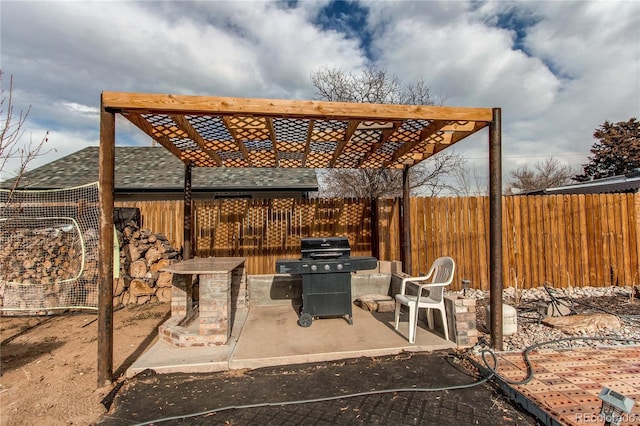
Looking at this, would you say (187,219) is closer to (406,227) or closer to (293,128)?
(293,128)

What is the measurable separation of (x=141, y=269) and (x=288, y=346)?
12.1ft

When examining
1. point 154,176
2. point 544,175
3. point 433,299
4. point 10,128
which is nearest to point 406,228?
point 433,299

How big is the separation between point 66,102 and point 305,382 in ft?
33.7

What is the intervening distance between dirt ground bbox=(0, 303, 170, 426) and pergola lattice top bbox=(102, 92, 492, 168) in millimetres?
2413

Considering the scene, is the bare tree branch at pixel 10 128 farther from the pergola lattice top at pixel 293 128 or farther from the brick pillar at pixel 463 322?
the brick pillar at pixel 463 322

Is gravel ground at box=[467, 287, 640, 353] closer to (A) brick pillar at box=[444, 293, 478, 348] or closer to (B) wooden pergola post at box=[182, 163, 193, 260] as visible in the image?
(A) brick pillar at box=[444, 293, 478, 348]

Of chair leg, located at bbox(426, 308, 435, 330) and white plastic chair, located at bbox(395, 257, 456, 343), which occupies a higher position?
white plastic chair, located at bbox(395, 257, 456, 343)

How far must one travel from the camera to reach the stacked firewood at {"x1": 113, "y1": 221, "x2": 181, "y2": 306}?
5.44m

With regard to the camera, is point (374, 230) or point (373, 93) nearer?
point (374, 230)

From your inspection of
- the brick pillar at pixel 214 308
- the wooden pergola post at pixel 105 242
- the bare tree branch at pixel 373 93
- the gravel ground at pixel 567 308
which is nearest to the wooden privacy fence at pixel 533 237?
the gravel ground at pixel 567 308

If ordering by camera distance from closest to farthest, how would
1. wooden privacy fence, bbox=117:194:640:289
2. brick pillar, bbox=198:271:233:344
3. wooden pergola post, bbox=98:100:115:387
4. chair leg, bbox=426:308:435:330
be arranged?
wooden pergola post, bbox=98:100:115:387, brick pillar, bbox=198:271:233:344, chair leg, bbox=426:308:435:330, wooden privacy fence, bbox=117:194:640:289

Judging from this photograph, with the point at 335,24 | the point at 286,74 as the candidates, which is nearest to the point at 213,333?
the point at 335,24

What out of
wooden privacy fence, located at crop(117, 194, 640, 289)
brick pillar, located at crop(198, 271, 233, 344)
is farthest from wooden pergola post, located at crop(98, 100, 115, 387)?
wooden privacy fence, located at crop(117, 194, 640, 289)

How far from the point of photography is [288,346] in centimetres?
327
